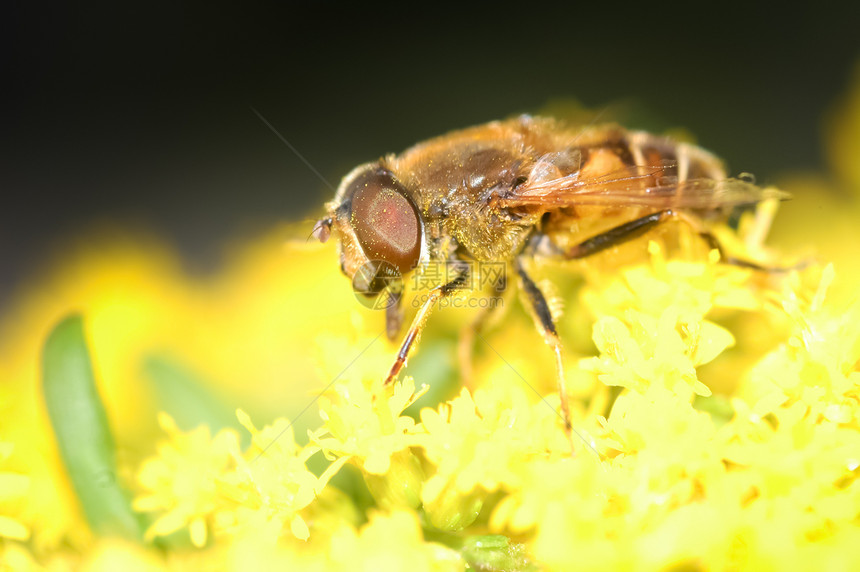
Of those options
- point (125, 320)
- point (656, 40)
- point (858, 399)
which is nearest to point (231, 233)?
point (125, 320)

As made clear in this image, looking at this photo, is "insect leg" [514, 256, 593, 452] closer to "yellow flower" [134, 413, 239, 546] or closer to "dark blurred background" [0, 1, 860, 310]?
"yellow flower" [134, 413, 239, 546]

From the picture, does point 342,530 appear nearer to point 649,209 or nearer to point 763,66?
point 649,209

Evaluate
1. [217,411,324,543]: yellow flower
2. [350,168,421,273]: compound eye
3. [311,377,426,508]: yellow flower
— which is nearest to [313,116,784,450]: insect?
[350,168,421,273]: compound eye

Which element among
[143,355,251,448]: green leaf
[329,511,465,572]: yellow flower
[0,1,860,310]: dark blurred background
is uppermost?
[0,1,860,310]: dark blurred background

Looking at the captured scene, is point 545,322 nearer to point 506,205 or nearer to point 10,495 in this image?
point 506,205

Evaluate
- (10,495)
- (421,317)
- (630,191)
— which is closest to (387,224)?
(421,317)
